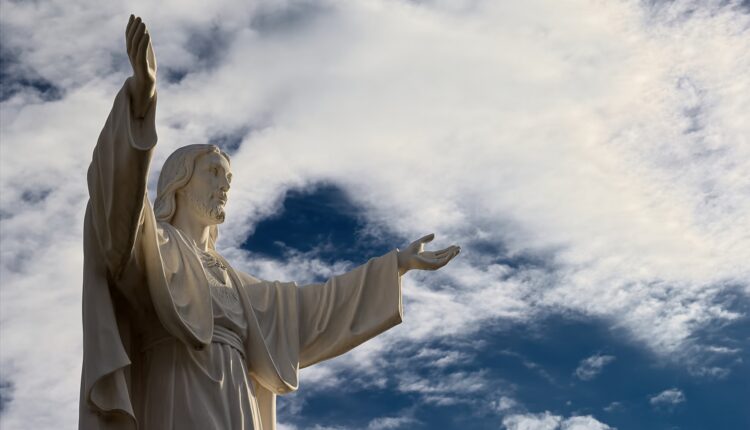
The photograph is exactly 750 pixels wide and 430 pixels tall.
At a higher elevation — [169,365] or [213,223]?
[213,223]

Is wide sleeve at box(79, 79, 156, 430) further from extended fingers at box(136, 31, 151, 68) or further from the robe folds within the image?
extended fingers at box(136, 31, 151, 68)

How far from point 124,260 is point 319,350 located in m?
2.56

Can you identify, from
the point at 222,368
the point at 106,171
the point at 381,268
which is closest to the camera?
the point at 106,171

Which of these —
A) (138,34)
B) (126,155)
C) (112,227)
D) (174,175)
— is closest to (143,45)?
(138,34)

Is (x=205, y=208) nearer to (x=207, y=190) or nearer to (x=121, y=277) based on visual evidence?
(x=207, y=190)

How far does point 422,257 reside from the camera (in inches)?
536

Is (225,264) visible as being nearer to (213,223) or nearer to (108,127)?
(213,223)

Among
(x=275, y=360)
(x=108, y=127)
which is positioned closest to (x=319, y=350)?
(x=275, y=360)

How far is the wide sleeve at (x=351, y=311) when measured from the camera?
13.6 metres

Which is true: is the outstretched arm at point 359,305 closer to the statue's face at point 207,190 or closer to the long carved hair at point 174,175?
the statue's face at point 207,190

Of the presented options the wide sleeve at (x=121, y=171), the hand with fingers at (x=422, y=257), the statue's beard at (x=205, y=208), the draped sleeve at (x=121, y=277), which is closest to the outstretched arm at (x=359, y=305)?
the hand with fingers at (x=422, y=257)

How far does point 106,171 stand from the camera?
465 inches

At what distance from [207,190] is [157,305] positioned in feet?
6.03

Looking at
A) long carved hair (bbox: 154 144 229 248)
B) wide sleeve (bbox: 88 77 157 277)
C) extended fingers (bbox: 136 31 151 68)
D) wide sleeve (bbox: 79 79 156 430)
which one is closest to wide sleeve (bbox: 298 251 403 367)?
long carved hair (bbox: 154 144 229 248)
